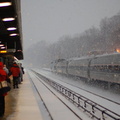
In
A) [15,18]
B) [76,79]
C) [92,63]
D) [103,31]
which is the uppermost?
[103,31]

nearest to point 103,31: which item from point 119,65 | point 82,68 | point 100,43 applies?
point 100,43

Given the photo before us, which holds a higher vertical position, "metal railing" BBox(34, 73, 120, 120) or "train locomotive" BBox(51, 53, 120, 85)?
"train locomotive" BBox(51, 53, 120, 85)

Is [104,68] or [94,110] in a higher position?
[104,68]

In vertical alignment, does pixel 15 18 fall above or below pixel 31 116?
above

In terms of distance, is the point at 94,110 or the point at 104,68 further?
the point at 104,68

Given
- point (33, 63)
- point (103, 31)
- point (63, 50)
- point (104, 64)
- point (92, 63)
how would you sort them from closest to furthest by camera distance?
1. point (104, 64)
2. point (92, 63)
3. point (103, 31)
4. point (63, 50)
5. point (33, 63)

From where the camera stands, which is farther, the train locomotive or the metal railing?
the train locomotive

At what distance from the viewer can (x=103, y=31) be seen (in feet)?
260

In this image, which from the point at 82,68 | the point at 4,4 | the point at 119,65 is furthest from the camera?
the point at 82,68

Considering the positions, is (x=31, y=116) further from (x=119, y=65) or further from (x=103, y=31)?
(x=103, y=31)

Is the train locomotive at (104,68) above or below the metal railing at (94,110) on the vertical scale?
above

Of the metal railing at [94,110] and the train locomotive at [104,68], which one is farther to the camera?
the train locomotive at [104,68]

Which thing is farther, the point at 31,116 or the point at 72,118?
the point at 72,118

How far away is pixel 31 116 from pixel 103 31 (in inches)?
2836
